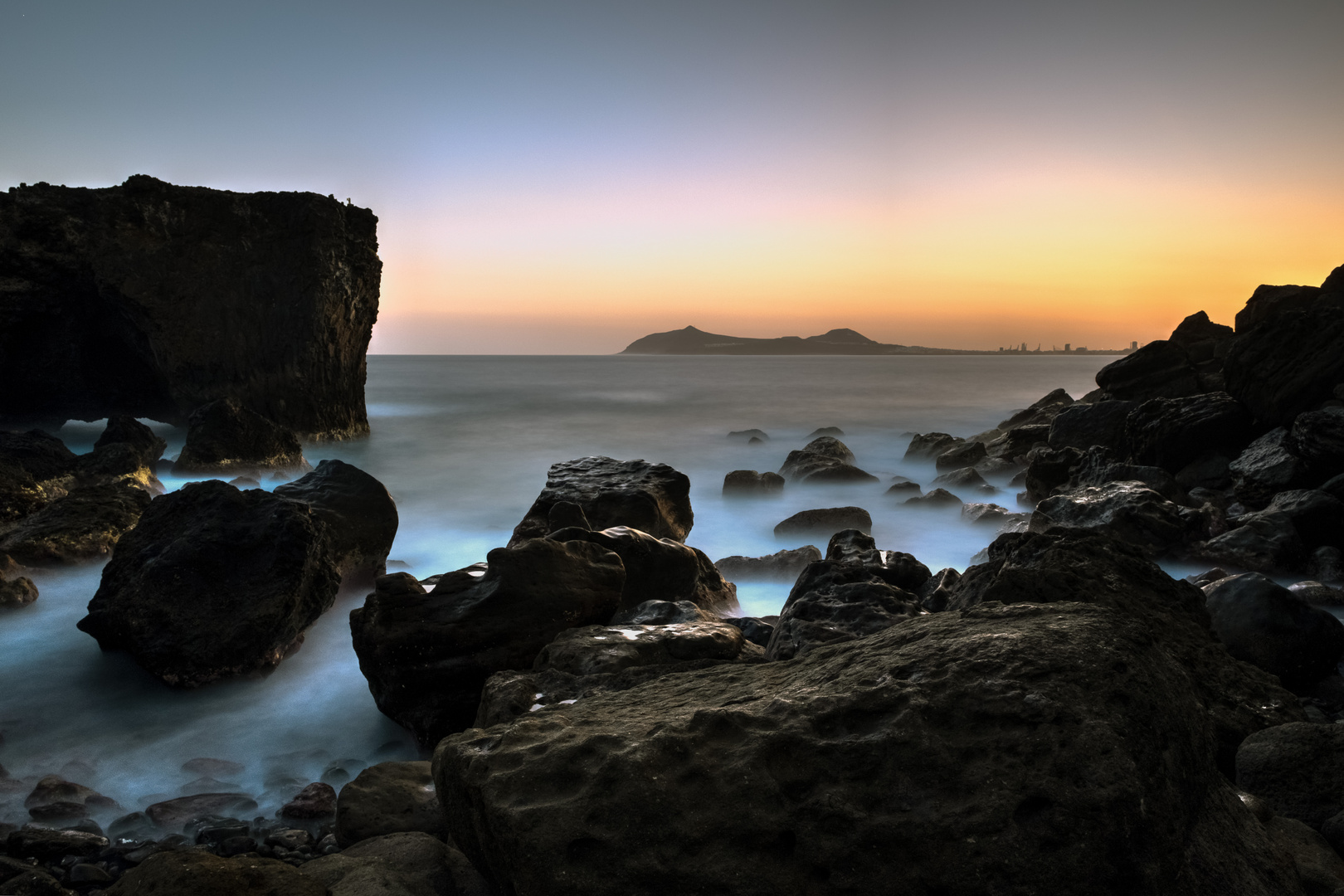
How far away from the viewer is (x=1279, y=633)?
4262mm

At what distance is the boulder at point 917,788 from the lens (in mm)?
1777

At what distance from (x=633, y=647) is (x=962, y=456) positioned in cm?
1233

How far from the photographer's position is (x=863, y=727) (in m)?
2.06

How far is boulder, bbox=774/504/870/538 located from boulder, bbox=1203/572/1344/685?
5.05m

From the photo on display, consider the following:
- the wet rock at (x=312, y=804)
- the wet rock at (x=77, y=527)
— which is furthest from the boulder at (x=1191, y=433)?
the wet rock at (x=77, y=527)

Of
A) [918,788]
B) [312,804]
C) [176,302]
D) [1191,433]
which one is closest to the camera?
[918,788]

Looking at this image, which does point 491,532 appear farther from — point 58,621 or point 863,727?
point 863,727

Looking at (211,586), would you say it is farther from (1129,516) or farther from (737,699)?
(1129,516)

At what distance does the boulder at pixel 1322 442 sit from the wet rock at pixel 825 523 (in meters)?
4.48

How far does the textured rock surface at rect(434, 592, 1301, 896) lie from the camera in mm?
1777

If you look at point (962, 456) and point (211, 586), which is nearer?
point (211, 586)

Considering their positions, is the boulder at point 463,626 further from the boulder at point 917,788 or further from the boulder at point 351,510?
the boulder at point 351,510

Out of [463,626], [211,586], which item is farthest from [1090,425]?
[211,586]

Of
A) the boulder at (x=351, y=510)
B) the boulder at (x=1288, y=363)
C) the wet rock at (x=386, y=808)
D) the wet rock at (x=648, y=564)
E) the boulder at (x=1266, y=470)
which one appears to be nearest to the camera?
the wet rock at (x=386, y=808)
